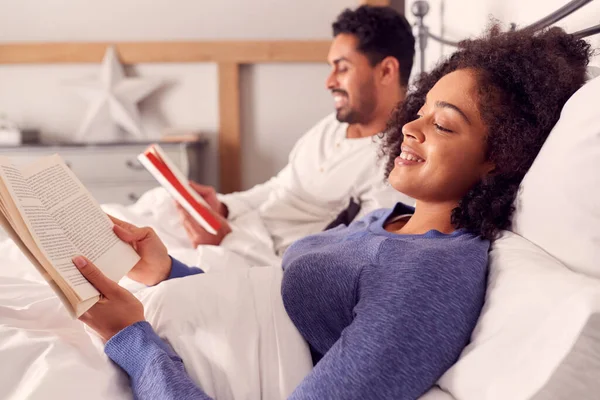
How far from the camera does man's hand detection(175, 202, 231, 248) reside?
5.43ft

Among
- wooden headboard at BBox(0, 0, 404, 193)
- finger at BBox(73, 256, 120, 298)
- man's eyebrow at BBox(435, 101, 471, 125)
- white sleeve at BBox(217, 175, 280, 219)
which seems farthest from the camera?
wooden headboard at BBox(0, 0, 404, 193)

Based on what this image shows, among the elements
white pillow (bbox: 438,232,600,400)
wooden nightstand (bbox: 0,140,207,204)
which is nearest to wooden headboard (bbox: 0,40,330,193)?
wooden nightstand (bbox: 0,140,207,204)

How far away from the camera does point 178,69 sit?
338cm

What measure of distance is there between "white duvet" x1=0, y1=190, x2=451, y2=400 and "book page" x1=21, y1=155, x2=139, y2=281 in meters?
0.08

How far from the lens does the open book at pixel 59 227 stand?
0.74 metres

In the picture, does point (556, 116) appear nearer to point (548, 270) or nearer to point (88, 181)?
point (548, 270)

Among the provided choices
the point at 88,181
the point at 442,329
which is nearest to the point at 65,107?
the point at 88,181

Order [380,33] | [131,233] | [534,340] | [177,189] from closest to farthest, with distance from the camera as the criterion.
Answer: [534,340] → [131,233] → [177,189] → [380,33]

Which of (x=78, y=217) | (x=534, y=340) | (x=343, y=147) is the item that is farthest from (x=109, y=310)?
(x=343, y=147)

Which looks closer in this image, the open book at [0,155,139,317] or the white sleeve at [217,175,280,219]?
the open book at [0,155,139,317]

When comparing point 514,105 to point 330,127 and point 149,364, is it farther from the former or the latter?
point 330,127

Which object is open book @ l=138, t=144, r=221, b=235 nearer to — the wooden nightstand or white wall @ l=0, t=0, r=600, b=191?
the wooden nightstand

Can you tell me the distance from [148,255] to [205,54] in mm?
2437

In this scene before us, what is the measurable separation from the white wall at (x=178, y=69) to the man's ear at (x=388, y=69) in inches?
56.9
